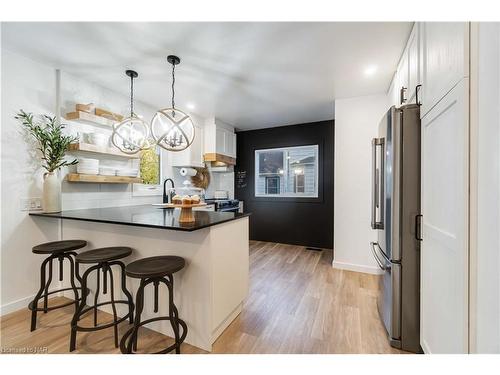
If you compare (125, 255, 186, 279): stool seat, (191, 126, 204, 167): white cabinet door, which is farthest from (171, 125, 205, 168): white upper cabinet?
(125, 255, 186, 279): stool seat

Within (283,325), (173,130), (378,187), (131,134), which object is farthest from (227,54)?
(283,325)

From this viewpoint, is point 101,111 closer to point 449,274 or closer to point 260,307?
point 260,307

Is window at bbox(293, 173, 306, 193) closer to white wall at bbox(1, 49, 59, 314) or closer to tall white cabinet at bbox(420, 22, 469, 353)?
tall white cabinet at bbox(420, 22, 469, 353)

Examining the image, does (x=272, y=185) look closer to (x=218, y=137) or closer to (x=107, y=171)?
(x=218, y=137)

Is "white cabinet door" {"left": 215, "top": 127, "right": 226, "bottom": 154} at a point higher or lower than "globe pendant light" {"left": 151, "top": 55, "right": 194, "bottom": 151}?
higher

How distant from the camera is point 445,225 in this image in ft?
3.63

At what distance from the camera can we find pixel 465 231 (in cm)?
92

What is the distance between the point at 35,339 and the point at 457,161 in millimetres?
3066

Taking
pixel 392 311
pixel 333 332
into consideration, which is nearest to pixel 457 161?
pixel 392 311

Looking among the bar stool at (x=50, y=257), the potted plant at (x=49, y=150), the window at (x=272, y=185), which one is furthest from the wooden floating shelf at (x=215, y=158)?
the bar stool at (x=50, y=257)

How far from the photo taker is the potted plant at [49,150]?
2.16 meters

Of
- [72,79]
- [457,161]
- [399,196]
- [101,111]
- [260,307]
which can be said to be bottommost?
[260,307]

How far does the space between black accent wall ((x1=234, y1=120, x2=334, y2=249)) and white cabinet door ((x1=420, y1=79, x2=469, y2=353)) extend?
2903 millimetres

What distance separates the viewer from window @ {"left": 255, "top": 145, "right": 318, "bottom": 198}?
4.50 m
